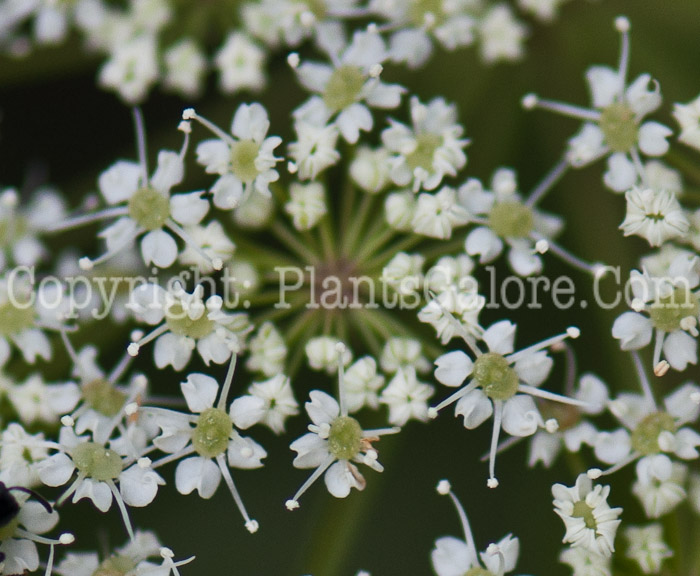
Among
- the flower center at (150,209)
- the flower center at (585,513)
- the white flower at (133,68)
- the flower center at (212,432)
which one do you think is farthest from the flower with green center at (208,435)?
the white flower at (133,68)

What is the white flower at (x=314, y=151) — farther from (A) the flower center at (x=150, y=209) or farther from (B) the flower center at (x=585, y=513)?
(B) the flower center at (x=585, y=513)

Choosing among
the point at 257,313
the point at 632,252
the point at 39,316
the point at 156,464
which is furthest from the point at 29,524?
the point at 632,252

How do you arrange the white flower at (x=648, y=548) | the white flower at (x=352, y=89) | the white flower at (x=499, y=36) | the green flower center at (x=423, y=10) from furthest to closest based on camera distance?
the white flower at (x=499, y=36), the green flower center at (x=423, y=10), the white flower at (x=352, y=89), the white flower at (x=648, y=548)

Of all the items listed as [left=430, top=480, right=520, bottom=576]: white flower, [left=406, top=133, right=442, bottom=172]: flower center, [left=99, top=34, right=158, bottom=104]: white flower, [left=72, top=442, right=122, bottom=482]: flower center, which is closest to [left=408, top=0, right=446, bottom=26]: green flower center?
[left=406, top=133, right=442, bottom=172]: flower center

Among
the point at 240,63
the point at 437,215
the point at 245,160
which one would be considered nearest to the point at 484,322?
the point at 437,215

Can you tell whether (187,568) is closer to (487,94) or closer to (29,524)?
(29,524)

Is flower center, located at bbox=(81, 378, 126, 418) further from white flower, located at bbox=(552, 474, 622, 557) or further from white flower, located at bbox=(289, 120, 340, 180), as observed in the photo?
white flower, located at bbox=(552, 474, 622, 557)
